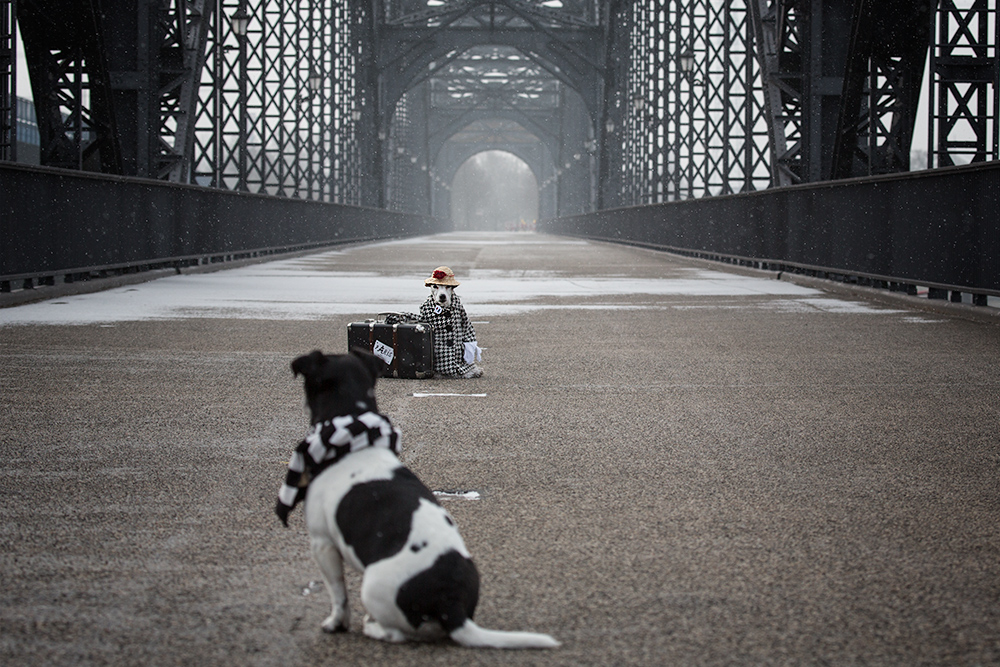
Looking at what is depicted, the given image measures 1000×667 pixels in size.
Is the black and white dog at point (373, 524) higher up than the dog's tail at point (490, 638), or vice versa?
the black and white dog at point (373, 524)

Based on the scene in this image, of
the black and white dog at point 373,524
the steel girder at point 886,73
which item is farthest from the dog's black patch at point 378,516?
the steel girder at point 886,73

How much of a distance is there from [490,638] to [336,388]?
75 cm

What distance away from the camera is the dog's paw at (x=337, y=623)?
130 inches

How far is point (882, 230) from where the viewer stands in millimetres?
15398

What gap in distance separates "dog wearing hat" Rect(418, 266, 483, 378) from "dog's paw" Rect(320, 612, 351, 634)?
492 centimetres

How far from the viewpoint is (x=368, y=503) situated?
125 inches

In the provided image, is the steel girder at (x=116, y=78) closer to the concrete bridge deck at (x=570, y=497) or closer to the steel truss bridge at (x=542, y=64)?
the steel truss bridge at (x=542, y=64)

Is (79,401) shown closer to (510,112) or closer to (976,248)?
(976,248)

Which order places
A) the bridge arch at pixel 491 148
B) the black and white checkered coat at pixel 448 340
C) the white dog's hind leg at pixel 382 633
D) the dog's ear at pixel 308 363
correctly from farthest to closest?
1. the bridge arch at pixel 491 148
2. the black and white checkered coat at pixel 448 340
3. the dog's ear at pixel 308 363
4. the white dog's hind leg at pixel 382 633

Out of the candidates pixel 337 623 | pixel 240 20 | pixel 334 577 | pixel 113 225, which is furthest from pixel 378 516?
pixel 240 20

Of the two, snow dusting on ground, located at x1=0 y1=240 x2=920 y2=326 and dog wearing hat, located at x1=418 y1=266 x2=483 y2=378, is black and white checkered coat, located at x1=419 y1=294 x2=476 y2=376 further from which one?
snow dusting on ground, located at x1=0 y1=240 x2=920 y2=326

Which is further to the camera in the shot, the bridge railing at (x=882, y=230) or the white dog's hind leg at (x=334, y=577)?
the bridge railing at (x=882, y=230)

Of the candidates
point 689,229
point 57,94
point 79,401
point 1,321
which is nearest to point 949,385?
point 79,401

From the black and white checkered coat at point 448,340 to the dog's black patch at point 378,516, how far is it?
4.99 m
